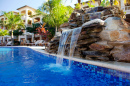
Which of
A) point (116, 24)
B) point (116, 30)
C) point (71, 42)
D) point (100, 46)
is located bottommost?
point (100, 46)

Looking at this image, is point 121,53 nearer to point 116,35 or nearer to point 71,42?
point 116,35

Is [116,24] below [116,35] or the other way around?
the other way around

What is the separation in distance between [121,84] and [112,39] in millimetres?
2225

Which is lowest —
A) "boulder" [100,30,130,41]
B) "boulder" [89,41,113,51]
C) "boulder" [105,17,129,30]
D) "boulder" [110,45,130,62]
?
"boulder" [110,45,130,62]

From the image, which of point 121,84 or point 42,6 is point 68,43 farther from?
point 42,6

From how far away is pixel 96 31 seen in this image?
204 inches

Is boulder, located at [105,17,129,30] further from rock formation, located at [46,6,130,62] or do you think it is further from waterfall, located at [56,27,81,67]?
waterfall, located at [56,27,81,67]

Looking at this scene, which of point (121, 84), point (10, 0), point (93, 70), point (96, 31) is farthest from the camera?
point (10, 0)

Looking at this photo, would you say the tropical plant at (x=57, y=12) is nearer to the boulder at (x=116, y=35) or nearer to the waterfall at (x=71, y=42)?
the waterfall at (x=71, y=42)

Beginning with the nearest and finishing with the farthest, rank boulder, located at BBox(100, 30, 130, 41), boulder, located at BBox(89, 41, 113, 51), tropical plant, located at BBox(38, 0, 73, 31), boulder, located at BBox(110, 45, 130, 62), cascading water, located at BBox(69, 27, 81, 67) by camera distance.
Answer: boulder, located at BBox(110, 45, 130, 62)
boulder, located at BBox(100, 30, 130, 41)
boulder, located at BBox(89, 41, 113, 51)
cascading water, located at BBox(69, 27, 81, 67)
tropical plant, located at BBox(38, 0, 73, 31)

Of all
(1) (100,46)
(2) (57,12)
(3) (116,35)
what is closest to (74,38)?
(1) (100,46)

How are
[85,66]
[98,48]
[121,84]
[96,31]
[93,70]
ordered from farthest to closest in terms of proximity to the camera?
[96,31] → [98,48] → [85,66] → [93,70] → [121,84]

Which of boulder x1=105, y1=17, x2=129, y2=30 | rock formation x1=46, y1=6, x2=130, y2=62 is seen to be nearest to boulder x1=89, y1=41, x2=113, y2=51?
rock formation x1=46, y1=6, x2=130, y2=62

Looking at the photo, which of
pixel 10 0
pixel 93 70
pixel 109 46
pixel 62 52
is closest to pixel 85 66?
pixel 93 70
